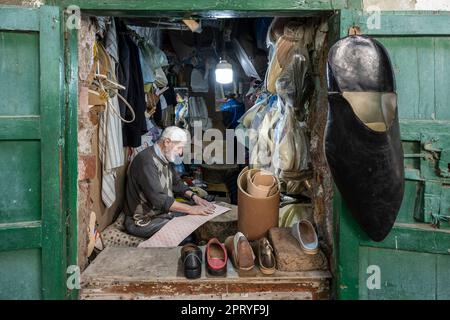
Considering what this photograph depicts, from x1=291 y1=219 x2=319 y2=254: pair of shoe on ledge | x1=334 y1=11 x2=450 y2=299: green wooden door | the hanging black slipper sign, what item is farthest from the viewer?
x1=291 y1=219 x2=319 y2=254: pair of shoe on ledge

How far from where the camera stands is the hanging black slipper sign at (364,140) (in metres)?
1.82

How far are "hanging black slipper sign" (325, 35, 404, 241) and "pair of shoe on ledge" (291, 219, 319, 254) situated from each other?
426 millimetres

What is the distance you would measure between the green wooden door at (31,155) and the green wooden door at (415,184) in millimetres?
1775

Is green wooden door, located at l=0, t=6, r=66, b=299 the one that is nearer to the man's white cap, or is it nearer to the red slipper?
the red slipper

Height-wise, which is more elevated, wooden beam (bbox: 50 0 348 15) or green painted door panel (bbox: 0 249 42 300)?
wooden beam (bbox: 50 0 348 15)

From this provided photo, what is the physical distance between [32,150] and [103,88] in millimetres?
969

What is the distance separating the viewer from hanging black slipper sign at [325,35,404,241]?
182 cm

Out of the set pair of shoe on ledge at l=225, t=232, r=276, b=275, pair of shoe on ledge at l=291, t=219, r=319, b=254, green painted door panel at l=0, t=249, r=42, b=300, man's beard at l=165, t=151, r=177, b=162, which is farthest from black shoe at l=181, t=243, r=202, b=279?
man's beard at l=165, t=151, r=177, b=162

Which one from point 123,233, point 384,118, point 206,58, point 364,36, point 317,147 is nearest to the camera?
point 364,36

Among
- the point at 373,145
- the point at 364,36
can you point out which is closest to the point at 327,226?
the point at 373,145

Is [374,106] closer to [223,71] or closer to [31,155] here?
[31,155]

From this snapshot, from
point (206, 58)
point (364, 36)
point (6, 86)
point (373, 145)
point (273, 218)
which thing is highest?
point (206, 58)

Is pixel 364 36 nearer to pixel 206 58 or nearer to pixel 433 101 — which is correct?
pixel 433 101

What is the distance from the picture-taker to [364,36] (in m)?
1.93
